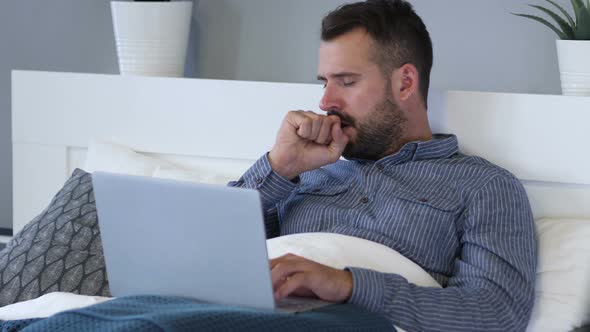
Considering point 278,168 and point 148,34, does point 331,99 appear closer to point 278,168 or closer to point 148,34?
point 278,168

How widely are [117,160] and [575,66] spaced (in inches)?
44.6

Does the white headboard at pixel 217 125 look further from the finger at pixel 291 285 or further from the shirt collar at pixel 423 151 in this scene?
the finger at pixel 291 285

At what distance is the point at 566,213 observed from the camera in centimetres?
201

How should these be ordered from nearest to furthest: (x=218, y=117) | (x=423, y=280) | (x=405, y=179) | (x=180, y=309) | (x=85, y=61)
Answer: (x=180, y=309), (x=423, y=280), (x=405, y=179), (x=218, y=117), (x=85, y=61)

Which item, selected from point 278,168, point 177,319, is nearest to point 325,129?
point 278,168

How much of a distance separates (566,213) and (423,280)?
46 cm

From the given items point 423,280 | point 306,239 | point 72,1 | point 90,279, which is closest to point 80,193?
point 90,279

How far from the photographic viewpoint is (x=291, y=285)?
1.48 meters

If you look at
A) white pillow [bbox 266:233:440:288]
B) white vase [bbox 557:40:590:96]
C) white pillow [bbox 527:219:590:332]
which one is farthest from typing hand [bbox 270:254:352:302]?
white vase [bbox 557:40:590:96]

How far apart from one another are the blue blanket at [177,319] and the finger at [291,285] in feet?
0.20

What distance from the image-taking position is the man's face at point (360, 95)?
2.00 metres

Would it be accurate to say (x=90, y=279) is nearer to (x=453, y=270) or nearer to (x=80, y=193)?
(x=80, y=193)

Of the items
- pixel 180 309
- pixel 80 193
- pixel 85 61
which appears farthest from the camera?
pixel 85 61

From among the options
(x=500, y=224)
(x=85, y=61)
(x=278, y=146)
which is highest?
(x=85, y=61)
